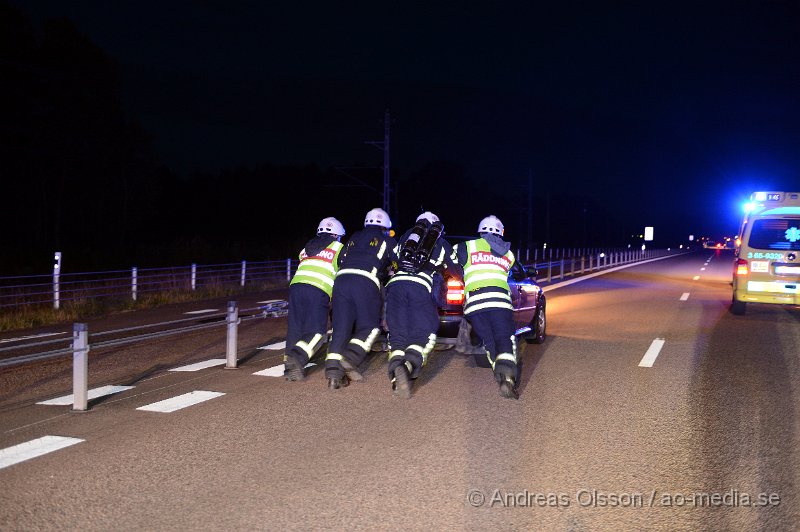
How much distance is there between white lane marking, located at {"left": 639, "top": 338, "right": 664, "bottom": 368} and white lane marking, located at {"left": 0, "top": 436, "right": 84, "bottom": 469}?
22.8 ft

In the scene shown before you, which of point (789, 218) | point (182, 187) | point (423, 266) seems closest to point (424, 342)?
point (423, 266)

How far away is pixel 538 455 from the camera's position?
5512 millimetres

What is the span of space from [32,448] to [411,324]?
12.2 ft

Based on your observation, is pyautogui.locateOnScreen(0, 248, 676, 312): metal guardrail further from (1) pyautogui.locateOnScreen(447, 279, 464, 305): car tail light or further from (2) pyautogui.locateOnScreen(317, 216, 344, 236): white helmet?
(1) pyautogui.locateOnScreen(447, 279, 464, 305): car tail light

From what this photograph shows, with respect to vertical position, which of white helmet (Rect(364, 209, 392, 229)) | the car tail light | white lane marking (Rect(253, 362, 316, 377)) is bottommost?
white lane marking (Rect(253, 362, 316, 377))

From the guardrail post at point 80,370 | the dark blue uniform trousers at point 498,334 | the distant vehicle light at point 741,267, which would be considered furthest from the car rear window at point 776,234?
the guardrail post at point 80,370

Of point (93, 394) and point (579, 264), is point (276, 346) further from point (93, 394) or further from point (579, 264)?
point (579, 264)

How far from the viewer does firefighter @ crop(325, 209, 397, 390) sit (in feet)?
25.8

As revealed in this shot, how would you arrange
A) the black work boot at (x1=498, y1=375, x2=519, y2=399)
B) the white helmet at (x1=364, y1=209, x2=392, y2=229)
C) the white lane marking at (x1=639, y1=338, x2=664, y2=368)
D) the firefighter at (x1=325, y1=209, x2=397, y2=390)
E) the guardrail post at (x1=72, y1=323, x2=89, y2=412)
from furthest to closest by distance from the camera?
the white lane marking at (x1=639, y1=338, x2=664, y2=368) → the white helmet at (x1=364, y1=209, x2=392, y2=229) → the firefighter at (x1=325, y1=209, x2=397, y2=390) → the black work boot at (x1=498, y1=375, x2=519, y2=399) → the guardrail post at (x1=72, y1=323, x2=89, y2=412)

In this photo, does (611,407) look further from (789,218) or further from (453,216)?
(453,216)

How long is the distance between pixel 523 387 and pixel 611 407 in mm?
1181

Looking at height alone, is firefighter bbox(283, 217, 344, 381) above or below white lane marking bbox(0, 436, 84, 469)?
above

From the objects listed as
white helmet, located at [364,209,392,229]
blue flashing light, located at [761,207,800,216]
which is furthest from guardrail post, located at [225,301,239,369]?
blue flashing light, located at [761,207,800,216]

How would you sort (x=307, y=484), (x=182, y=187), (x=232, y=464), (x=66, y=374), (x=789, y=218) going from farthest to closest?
(x=182, y=187)
(x=789, y=218)
(x=66, y=374)
(x=232, y=464)
(x=307, y=484)
